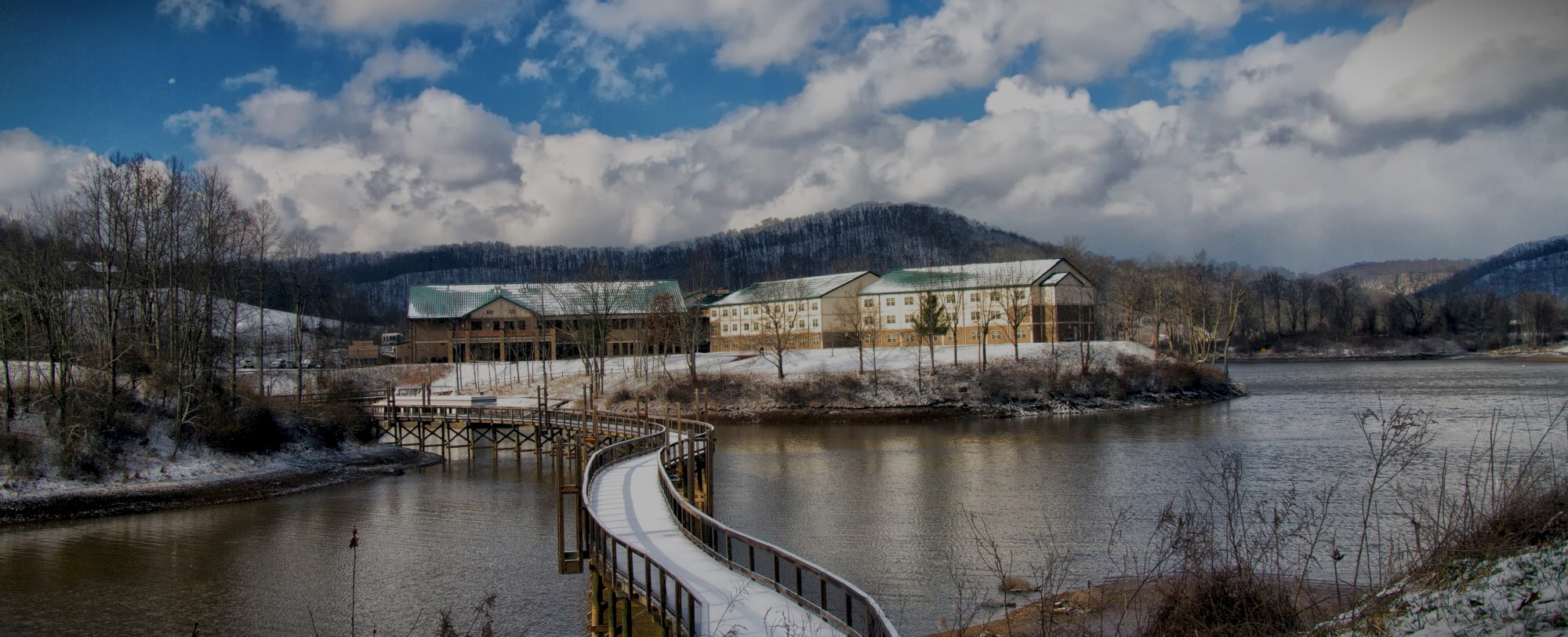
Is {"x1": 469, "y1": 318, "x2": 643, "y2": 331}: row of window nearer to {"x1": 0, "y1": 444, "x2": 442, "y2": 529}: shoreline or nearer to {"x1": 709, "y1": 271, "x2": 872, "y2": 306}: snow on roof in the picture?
{"x1": 709, "y1": 271, "x2": 872, "y2": 306}: snow on roof

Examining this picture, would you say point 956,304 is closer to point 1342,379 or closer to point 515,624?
point 1342,379

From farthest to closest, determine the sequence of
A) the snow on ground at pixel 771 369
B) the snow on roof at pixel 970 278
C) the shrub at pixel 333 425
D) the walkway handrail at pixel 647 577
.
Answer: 1. the snow on roof at pixel 970 278
2. the snow on ground at pixel 771 369
3. the shrub at pixel 333 425
4. the walkway handrail at pixel 647 577

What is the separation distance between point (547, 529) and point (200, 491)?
16379 millimetres

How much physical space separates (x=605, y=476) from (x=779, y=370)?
44175mm

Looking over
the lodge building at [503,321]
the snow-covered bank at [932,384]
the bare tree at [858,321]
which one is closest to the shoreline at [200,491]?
the snow-covered bank at [932,384]

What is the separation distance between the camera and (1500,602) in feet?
28.7

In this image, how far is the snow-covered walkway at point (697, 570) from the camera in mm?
12086

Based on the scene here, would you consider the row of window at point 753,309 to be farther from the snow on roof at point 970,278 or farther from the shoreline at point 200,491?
the shoreline at point 200,491

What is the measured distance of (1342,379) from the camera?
7612 centimetres

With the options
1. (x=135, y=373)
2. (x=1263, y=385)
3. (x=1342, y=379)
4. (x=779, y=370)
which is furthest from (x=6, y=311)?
(x=1342, y=379)

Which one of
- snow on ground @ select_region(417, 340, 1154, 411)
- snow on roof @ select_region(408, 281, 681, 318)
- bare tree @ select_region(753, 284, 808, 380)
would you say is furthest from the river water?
snow on roof @ select_region(408, 281, 681, 318)

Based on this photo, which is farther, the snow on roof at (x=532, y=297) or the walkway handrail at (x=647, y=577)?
the snow on roof at (x=532, y=297)

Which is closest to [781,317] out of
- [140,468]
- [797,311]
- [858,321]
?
[797,311]

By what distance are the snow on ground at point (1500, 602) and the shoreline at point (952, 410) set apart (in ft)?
162
